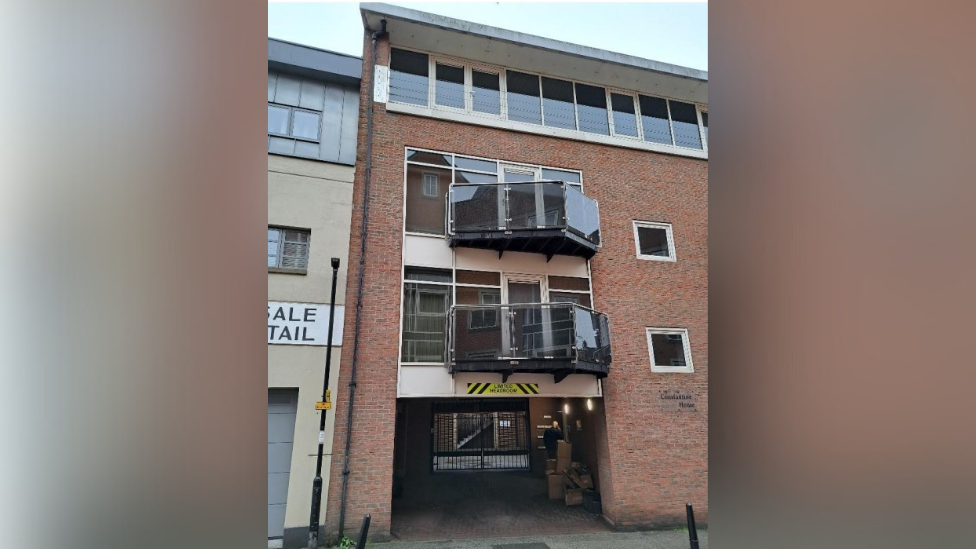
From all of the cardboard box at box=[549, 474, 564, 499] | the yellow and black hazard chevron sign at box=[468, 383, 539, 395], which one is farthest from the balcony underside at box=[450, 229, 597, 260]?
the cardboard box at box=[549, 474, 564, 499]

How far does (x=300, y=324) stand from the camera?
7262mm

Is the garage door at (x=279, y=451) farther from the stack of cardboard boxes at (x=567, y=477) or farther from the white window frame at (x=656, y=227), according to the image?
the white window frame at (x=656, y=227)

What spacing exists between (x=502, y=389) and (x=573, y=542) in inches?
105

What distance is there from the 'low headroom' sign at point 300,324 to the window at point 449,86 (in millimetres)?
5007

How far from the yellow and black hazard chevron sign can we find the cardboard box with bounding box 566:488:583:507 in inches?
92.0

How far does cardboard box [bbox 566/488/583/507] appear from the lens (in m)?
8.65

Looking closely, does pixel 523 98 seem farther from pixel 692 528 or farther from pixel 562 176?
pixel 692 528

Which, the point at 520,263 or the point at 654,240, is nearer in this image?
the point at 520,263

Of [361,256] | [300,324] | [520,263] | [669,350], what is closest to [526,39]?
[520,263]

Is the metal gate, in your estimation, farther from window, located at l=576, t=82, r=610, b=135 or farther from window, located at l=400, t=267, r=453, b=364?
window, located at l=576, t=82, r=610, b=135
